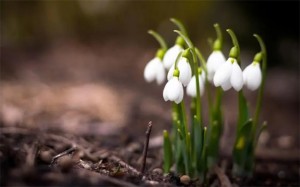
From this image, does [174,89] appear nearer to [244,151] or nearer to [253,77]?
[253,77]

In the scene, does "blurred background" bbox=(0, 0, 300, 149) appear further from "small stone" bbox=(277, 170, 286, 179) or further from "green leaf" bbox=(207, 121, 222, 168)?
"green leaf" bbox=(207, 121, 222, 168)

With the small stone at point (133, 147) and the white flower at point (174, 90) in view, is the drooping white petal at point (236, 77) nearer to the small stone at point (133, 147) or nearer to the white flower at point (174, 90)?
the white flower at point (174, 90)

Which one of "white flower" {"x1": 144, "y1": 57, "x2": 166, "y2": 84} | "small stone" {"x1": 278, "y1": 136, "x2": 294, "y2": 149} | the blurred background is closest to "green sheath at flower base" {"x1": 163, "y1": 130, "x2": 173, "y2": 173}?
"white flower" {"x1": 144, "y1": 57, "x2": 166, "y2": 84}

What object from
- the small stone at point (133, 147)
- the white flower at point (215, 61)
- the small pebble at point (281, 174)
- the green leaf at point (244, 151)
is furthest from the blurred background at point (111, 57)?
the white flower at point (215, 61)

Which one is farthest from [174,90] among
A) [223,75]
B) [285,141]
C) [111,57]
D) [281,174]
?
[111,57]

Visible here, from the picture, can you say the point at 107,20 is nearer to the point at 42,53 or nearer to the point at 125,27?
the point at 125,27

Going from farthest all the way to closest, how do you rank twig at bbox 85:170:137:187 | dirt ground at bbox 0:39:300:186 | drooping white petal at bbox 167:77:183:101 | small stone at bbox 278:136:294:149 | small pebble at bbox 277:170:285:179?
small stone at bbox 278:136:294:149
small pebble at bbox 277:170:285:179
drooping white petal at bbox 167:77:183:101
dirt ground at bbox 0:39:300:186
twig at bbox 85:170:137:187

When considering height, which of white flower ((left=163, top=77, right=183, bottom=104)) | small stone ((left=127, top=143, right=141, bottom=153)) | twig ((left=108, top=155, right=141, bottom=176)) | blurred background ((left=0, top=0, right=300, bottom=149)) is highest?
blurred background ((left=0, top=0, right=300, bottom=149))

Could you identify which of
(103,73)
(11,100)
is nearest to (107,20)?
(103,73)
